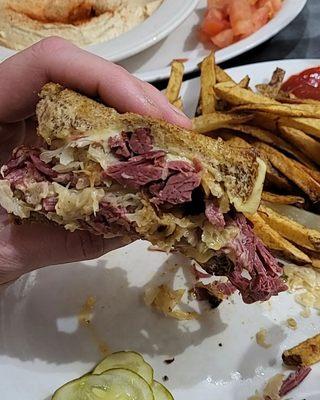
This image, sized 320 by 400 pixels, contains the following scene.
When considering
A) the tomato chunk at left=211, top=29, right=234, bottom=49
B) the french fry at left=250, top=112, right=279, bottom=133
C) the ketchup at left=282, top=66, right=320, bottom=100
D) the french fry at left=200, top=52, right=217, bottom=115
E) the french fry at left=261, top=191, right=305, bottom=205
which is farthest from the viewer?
the tomato chunk at left=211, top=29, right=234, bottom=49

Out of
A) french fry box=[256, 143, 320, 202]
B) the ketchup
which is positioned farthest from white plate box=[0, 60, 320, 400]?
the ketchup

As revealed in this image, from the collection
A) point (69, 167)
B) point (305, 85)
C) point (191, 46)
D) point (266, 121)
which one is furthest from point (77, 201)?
point (191, 46)

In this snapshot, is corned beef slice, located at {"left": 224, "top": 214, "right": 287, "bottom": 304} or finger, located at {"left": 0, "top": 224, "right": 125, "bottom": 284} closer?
corned beef slice, located at {"left": 224, "top": 214, "right": 287, "bottom": 304}

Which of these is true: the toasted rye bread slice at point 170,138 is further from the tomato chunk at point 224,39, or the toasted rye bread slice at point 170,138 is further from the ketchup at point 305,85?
the tomato chunk at point 224,39

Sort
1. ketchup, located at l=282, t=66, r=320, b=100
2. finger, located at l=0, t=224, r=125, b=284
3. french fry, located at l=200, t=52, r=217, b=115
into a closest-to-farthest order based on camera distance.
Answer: finger, located at l=0, t=224, r=125, b=284, french fry, located at l=200, t=52, r=217, b=115, ketchup, located at l=282, t=66, r=320, b=100

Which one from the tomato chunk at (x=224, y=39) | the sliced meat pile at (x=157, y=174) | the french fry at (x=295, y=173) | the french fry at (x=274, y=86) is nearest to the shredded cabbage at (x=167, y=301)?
the french fry at (x=295, y=173)

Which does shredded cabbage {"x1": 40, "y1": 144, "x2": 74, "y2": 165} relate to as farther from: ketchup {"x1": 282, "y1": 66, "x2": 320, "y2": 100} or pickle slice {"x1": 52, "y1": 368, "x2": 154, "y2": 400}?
ketchup {"x1": 282, "y1": 66, "x2": 320, "y2": 100}

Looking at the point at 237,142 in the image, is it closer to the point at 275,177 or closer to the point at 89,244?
the point at 275,177
